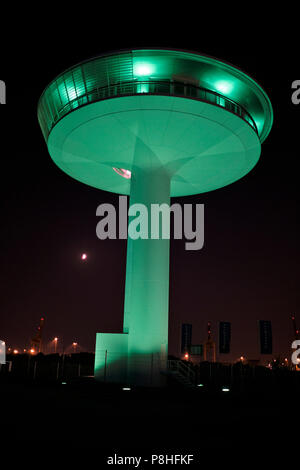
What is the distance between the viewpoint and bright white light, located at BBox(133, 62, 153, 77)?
2145 centimetres

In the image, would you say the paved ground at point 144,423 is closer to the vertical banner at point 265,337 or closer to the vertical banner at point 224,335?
the vertical banner at point 265,337

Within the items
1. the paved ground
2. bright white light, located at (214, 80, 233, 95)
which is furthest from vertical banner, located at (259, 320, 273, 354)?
bright white light, located at (214, 80, 233, 95)

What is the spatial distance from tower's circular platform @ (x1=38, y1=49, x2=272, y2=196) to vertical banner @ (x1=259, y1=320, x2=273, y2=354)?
15197 millimetres

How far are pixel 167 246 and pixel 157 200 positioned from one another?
289 centimetres

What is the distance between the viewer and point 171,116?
22.4 metres

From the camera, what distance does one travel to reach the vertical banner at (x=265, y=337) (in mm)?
36031

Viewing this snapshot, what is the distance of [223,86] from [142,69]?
454cm

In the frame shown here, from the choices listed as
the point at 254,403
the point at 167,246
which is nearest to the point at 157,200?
the point at 167,246

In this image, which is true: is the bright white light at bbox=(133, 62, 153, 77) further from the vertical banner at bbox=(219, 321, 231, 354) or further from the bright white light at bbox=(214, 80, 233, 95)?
the vertical banner at bbox=(219, 321, 231, 354)

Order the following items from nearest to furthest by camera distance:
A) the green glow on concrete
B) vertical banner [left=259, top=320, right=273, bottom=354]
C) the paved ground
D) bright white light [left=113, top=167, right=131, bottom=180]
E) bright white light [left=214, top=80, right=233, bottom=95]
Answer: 1. the paved ground
2. the green glow on concrete
3. bright white light [left=214, top=80, right=233, bottom=95]
4. bright white light [left=113, top=167, right=131, bottom=180]
5. vertical banner [left=259, top=320, right=273, bottom=354]

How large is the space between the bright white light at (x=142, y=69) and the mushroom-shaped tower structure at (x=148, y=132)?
0.17ft

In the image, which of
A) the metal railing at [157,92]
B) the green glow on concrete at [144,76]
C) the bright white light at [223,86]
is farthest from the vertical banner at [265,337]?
the bright white light at [223,86]

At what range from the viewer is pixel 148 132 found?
78.5ft
